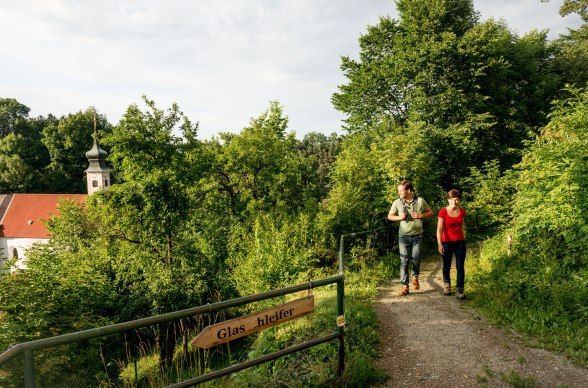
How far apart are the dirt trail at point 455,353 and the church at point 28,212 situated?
41.2m

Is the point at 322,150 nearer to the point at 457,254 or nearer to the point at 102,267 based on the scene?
the point at 102,267

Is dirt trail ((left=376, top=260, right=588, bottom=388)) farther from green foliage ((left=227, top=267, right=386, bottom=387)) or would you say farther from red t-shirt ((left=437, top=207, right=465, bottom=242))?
red t-shirt ((left=437, top=207, right=465, bottom=242))

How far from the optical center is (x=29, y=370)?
2105mm

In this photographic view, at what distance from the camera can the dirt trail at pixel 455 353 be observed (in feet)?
12.9

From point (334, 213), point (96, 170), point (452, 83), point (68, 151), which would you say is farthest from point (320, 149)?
point (334, 213)

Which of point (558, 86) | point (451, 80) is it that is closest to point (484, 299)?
point (451, 80)

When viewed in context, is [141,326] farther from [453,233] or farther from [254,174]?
[254,174]

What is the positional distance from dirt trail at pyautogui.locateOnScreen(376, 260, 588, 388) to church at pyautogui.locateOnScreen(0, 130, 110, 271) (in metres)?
41.2

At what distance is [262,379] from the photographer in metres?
3.96

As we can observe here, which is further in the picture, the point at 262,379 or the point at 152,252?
the point at 152,252

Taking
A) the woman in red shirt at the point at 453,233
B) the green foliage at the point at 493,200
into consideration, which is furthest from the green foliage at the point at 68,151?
the woman in red shirt at the point at 453,233

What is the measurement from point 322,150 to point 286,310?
9067 cm

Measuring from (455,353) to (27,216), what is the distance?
47.8 meters

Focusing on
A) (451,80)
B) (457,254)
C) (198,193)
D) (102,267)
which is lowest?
(102,267)
